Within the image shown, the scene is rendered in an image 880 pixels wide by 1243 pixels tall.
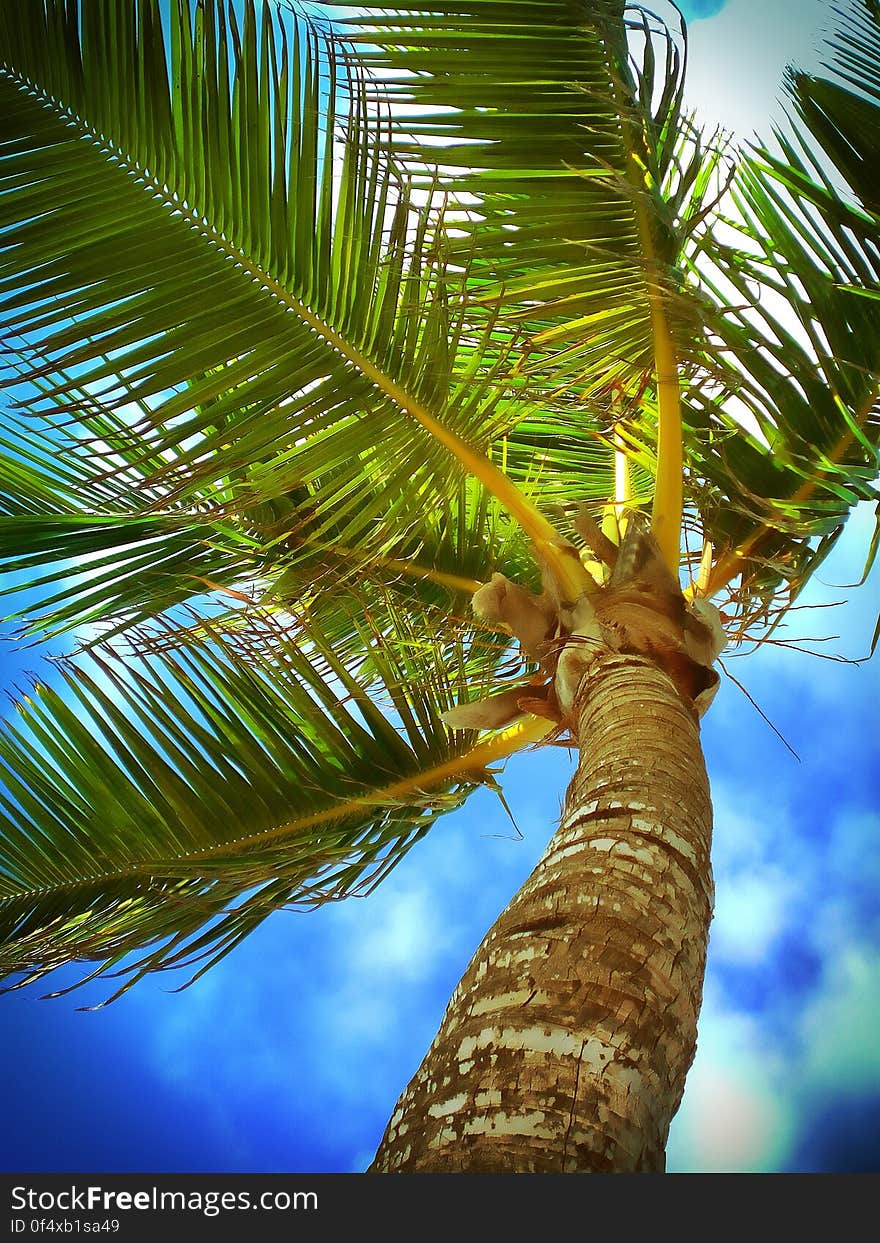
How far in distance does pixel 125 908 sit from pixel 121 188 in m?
1.47

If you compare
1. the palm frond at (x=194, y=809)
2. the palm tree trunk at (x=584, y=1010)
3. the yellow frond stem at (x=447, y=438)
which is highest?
the yellow frond stem at (x=447, y=438)

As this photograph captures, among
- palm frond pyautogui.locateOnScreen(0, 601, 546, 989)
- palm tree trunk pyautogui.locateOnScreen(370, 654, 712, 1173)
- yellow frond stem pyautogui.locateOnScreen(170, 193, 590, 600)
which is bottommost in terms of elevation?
palm tree trunk pyautogui.locateOnScreen(370, 654, 712, 1173)

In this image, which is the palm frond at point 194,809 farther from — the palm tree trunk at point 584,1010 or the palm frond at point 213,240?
the palm tree trunk at point 584,1010

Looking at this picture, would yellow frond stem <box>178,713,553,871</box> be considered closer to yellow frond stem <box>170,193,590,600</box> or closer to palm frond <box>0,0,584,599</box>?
yellow frond stem <box>170,193,590,600</box>

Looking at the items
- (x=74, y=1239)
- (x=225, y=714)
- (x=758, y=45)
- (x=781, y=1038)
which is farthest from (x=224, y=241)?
(x=781, y=1038)

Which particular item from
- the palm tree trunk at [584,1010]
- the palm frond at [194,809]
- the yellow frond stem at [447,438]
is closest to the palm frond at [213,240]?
the yellow frond stem at [447,438]

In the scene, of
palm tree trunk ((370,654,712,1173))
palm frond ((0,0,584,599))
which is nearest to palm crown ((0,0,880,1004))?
palm frond ((0,0,584,599))

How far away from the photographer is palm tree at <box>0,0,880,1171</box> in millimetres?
1772

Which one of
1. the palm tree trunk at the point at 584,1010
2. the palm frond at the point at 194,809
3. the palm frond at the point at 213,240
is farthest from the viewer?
the palm frond at the point at 194,809

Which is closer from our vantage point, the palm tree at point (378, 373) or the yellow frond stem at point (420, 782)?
the palm tree at point (378, 373)

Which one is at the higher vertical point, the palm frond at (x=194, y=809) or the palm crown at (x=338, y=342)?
the palm crown at (x=338, y=342)

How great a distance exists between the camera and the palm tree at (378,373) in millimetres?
1772

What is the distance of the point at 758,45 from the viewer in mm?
9469

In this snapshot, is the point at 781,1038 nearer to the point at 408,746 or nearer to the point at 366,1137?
the point at 366,1137
